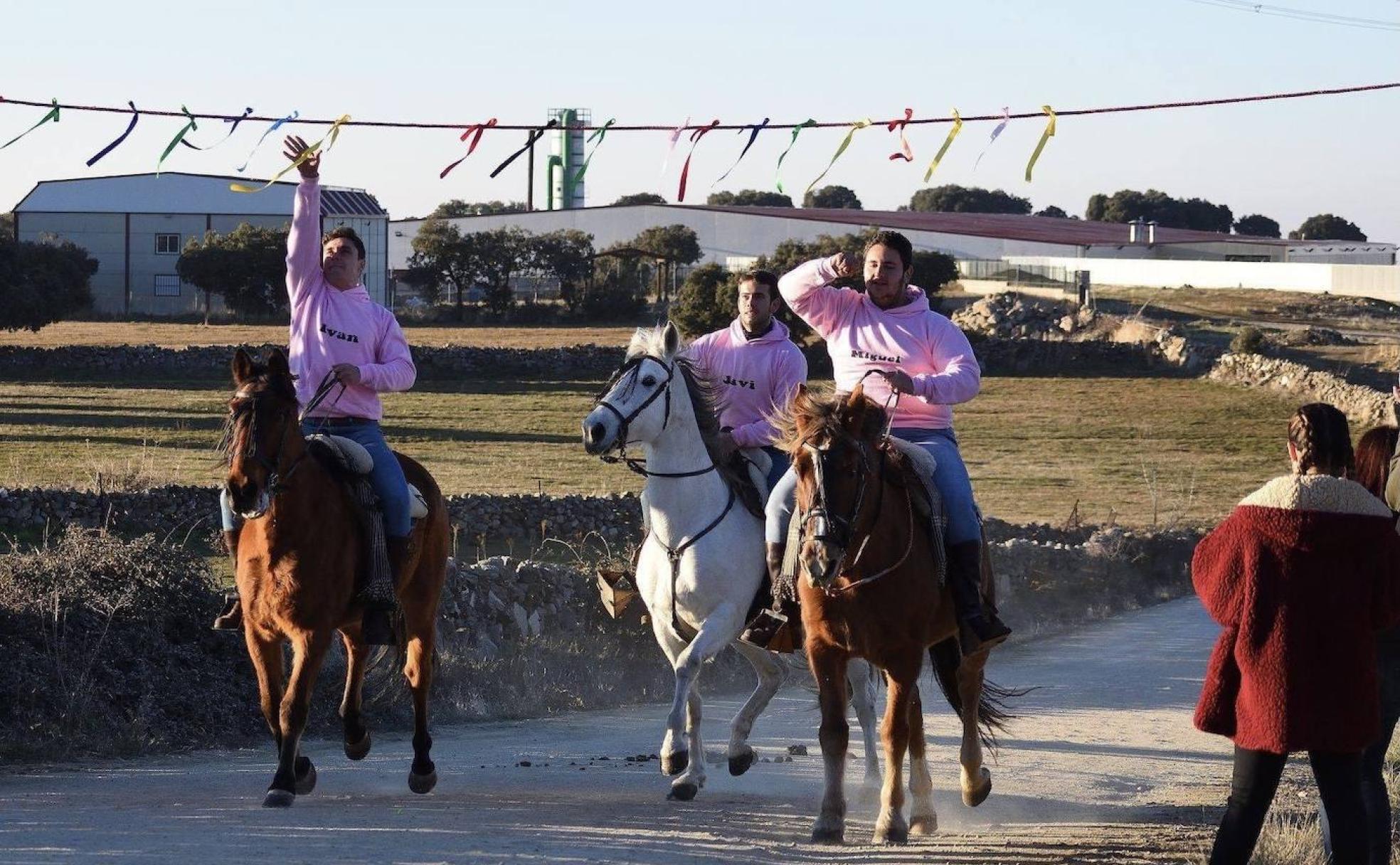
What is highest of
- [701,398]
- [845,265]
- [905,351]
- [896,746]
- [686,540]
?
[845,265]

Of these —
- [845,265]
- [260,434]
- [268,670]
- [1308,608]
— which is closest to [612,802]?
[268,670]

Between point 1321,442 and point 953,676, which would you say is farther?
point 953,676

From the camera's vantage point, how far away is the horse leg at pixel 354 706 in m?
9.16

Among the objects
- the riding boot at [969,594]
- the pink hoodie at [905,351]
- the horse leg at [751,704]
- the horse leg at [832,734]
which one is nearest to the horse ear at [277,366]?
the pink hoodie at [905,351]

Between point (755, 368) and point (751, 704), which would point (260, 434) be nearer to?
point (755, 368)

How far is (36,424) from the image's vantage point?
100ft

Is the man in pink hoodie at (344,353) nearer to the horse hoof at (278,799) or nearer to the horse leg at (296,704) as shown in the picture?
the horse leg at (296,704)

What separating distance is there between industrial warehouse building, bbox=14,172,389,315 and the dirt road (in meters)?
59.0

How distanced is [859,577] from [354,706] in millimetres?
2961

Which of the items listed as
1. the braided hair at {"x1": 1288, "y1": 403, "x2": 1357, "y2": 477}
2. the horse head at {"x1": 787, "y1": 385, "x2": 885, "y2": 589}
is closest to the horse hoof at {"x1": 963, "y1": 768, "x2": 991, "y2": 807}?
the horse head at {"x1": 787, "y1": 385, "x2": 885, "y2": 589}

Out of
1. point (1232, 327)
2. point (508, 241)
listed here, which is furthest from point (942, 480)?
point (508, 241)

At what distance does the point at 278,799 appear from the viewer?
798cm

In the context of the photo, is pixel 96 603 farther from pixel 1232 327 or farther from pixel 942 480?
pixel 1232 327

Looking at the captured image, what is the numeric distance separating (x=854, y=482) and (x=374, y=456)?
259 cm
